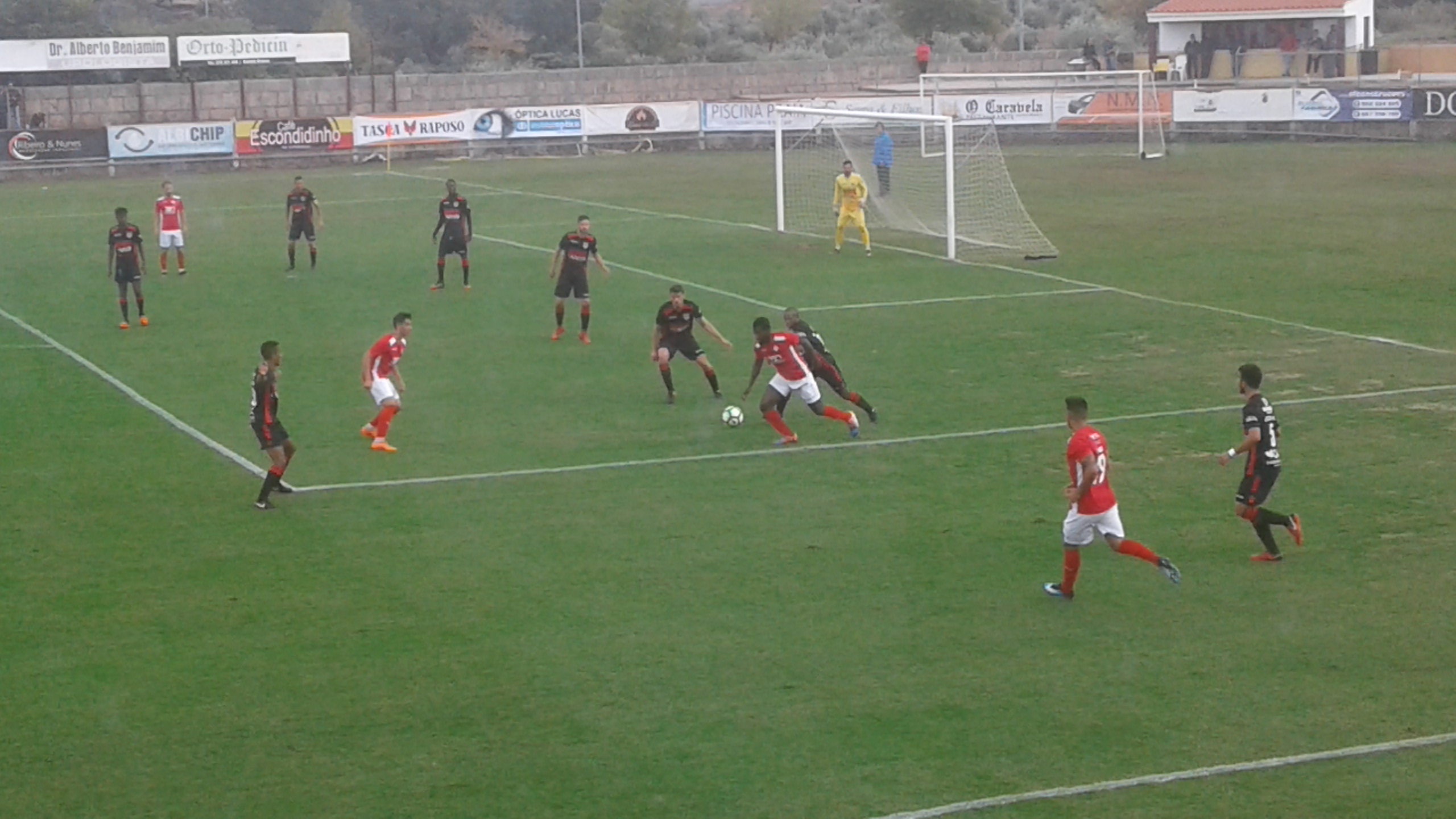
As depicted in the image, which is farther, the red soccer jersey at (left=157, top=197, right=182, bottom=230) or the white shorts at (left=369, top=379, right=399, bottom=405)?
the red soccer jersey at (left=157, top=197, right=182, bottom=230)

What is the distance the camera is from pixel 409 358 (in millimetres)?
24859

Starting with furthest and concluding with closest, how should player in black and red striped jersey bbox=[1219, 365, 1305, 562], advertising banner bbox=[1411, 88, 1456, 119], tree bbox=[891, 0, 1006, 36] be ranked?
tree bbox=[891, 0, 1006, 36] → advertising banner bbox=[1411, 88, 1456, 119] → player in black and red striped jersey bbox=[1219, 365, 1305, 562]

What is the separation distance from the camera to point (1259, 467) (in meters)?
14.2

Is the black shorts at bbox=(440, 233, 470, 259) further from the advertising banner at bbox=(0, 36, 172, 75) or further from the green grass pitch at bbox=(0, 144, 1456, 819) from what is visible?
the advertising banner at bbox=(0, 36, 172, 75)

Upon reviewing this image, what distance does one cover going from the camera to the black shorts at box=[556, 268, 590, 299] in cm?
2583

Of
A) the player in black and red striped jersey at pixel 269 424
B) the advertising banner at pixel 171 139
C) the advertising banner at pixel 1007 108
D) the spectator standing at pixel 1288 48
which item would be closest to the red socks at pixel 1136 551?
the player in black and red striped jersey at pixel 269 424

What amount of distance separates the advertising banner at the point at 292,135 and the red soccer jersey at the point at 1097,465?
2030 inches

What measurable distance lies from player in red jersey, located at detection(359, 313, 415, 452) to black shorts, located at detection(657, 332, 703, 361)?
3.22 m

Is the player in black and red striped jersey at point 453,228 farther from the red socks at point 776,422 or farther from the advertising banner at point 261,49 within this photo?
the advertising banner at point 261,49

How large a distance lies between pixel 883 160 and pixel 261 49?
35.5m

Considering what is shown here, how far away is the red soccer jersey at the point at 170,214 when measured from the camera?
32.5 metres

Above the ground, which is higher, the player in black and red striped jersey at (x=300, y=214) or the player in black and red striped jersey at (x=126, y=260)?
the player in black and red striped jersey at (x=300, y=214)

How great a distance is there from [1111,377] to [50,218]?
103ft

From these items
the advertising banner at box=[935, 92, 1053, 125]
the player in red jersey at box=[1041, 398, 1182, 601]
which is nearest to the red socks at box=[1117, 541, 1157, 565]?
the player in red jersey at box=[1041, 398, 1182, 601]
